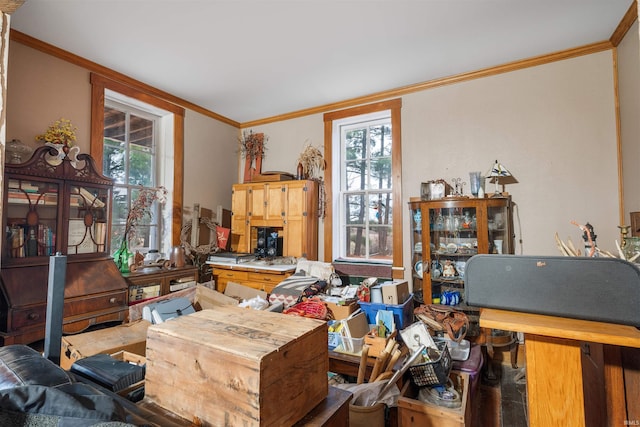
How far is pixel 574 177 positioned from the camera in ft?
9.82

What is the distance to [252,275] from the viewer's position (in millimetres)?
3867

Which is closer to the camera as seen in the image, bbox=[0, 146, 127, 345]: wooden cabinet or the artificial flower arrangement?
bbox=[0, 146, 127, 345]: wooden cabinet

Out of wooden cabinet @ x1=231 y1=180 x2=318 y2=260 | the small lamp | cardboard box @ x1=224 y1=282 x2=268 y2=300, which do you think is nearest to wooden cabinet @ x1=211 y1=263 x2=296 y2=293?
cardboard box @ x1=224 y1=282 x2=268 y2=300

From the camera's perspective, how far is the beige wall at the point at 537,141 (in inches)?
114

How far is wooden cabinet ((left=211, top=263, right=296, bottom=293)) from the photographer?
12.1ft

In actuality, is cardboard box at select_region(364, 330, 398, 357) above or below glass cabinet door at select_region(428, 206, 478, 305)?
below

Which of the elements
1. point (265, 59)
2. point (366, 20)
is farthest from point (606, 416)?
point (265, 59)

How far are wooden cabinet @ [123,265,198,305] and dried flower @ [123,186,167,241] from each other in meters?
0.53

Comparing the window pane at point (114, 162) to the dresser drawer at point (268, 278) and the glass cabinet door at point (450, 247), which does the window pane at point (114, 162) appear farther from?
the glass cabinet door at point (450, 247)

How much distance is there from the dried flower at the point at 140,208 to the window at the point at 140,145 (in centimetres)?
14

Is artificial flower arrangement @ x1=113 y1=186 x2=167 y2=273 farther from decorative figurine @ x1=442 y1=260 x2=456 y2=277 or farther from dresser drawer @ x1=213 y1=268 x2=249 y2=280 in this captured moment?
decorative figurine @ x1=442 y1=260 x2=456 y2=277

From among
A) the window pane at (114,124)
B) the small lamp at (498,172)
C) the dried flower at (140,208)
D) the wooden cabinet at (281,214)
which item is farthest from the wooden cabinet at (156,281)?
the small lamp at (498,172)

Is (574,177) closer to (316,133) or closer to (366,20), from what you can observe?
(366,20)

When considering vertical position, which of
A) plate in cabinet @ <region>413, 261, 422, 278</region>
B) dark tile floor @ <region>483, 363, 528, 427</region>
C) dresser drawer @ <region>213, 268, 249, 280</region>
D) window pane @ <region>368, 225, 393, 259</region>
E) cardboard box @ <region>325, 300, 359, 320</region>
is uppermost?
window pane @ <region>368, 225, 393, 259</region>
